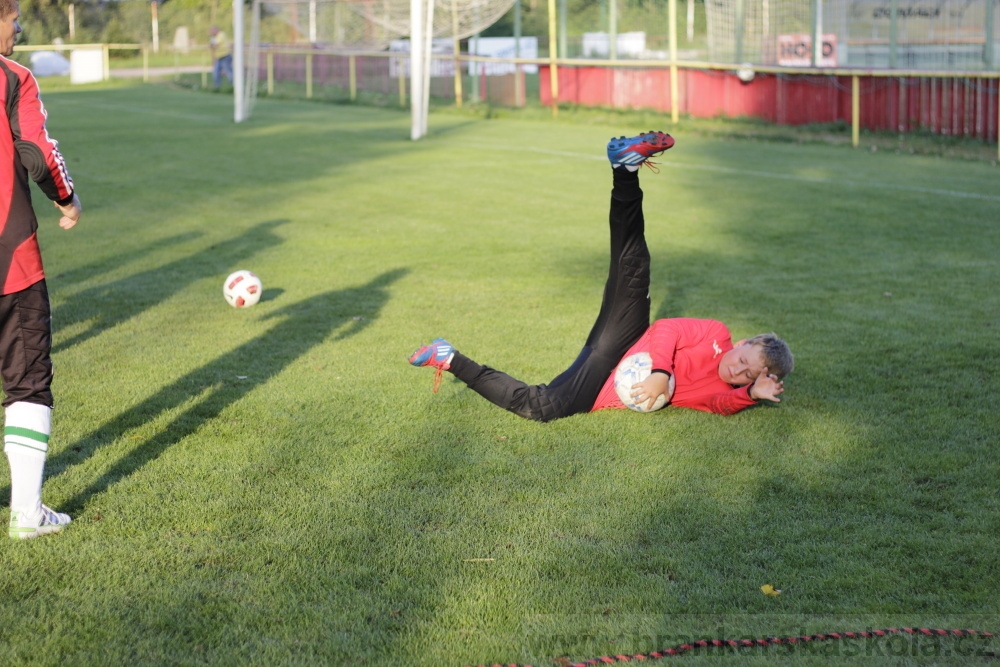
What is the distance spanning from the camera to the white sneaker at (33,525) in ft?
13.3

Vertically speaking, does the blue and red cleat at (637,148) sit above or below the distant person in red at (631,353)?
above

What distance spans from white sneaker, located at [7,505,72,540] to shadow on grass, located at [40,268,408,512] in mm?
237

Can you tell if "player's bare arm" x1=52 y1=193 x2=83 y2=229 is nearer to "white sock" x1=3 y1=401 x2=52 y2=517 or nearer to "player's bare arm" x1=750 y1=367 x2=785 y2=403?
"white sock" x1=3 y1=401 x2=52 y2=517

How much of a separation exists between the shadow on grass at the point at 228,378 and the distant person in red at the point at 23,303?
0.35m

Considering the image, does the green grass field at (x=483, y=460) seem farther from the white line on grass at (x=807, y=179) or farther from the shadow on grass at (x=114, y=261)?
the white line on grass at (x=807, y=179)

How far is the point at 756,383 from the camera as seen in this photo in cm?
532

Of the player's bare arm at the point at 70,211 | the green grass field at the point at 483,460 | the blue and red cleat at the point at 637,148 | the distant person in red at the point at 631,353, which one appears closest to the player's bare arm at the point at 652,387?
the distant person in red at the point at 631,353

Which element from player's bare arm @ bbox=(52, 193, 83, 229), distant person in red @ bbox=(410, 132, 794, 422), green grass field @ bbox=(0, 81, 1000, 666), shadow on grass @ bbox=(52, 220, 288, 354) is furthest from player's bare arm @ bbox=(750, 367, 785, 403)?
shadow on grass @ bbox=(52, 220, 288, 354)

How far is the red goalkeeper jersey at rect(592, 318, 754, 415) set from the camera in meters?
5.59

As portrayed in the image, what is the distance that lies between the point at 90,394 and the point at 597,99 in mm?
22745

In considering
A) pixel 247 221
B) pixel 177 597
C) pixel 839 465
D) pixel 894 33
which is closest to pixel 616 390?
pixel 839 465

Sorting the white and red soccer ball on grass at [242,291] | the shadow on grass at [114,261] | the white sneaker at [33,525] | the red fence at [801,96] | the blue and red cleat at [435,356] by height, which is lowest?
the white sneaker at [33,525]

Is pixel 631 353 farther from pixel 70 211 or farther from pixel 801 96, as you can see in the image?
pixel 801 96

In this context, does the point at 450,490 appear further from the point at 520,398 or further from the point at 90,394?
the point at 90,394
